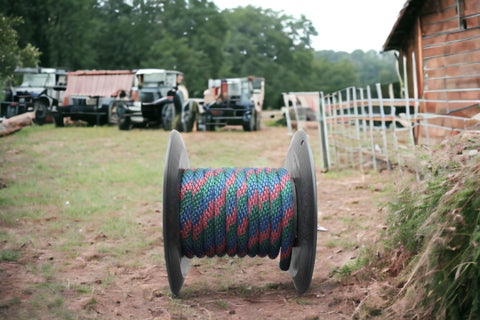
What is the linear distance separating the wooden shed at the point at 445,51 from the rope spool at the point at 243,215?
3.98 meters

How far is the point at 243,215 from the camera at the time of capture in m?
3.92

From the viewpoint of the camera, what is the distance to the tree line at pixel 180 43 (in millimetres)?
22891

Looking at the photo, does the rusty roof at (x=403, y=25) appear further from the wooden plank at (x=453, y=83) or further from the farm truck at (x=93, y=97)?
the farm truck at (x=93, y=97)

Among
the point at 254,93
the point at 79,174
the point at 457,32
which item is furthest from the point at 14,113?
the point at 457,32

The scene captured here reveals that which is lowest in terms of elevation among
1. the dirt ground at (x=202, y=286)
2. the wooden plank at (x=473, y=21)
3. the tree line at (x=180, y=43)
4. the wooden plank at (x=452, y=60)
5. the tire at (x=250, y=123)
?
the dirt ground at (x=202, y=286)

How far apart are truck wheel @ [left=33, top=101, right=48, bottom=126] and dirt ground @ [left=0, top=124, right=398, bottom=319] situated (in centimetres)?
1738

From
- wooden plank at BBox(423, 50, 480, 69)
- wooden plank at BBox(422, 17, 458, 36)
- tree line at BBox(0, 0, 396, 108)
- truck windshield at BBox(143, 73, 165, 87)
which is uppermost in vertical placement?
tree line at BBox(0, 0, 396, 108)

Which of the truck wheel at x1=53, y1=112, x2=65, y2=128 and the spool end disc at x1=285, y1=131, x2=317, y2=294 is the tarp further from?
the spool end disc at x1=285, y1=131, x2=317, y2=294

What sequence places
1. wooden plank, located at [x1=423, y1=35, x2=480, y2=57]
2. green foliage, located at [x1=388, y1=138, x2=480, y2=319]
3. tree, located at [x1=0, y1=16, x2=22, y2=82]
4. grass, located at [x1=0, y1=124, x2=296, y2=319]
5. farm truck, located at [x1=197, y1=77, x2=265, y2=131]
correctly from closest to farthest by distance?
1. green foliage, located at [x1=388, y1=138, x2=480, y2=319]
2. grass, located at [x1=0, y1=124, x2=296, y2=319]
3. wooden plank, located at [x1=423, y1=35, x2=480, y2=57]
4. tree, located at [x1=0, y1=16, x2=22, y2=82]
5. farm truck, located at [x1=197, y1=77, x2=265, y2=131]

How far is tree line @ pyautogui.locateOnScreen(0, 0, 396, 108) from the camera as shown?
22891 millimetres

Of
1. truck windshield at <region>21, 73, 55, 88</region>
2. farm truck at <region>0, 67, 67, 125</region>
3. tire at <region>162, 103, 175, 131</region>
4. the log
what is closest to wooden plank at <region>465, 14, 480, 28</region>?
the log

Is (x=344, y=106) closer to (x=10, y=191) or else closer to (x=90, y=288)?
(x=10, y=191)

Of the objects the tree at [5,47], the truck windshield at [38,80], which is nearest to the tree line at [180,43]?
the tree at [5,47]

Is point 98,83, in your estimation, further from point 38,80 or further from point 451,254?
point 451,254
